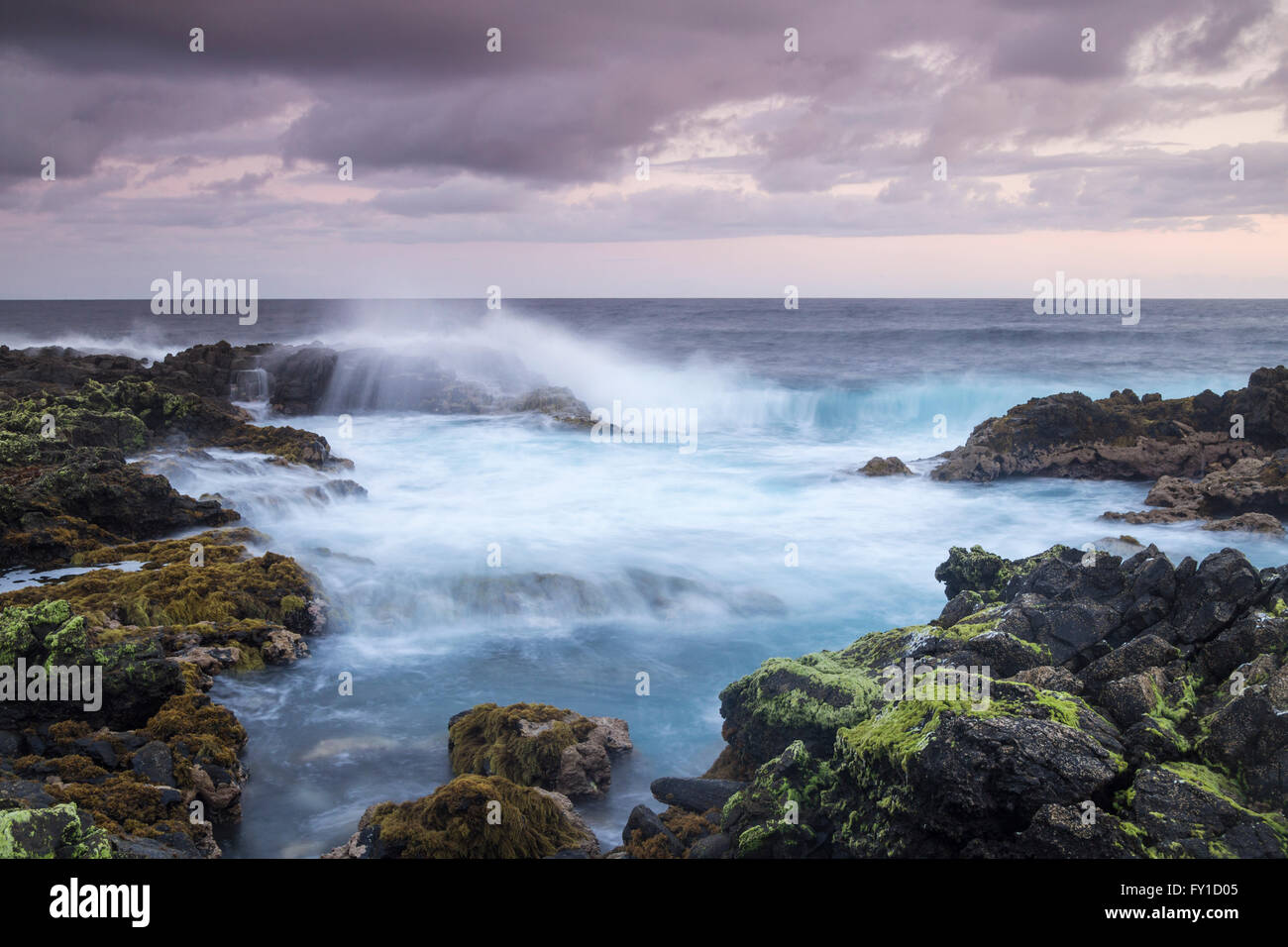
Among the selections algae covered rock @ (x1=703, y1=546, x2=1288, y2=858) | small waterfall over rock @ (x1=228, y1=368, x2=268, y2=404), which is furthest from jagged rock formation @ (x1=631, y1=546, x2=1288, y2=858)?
small waterfall over rock @ (x1=228, y1=368, x2=268, y2=404)

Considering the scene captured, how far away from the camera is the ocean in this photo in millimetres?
9195

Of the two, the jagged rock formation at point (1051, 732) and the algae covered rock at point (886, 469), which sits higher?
the algae covered rock at point (886, 469)

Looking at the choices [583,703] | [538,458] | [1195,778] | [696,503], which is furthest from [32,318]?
[1195,778]

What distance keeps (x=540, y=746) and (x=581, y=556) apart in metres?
7.08

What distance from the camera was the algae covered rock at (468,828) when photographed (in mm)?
6363

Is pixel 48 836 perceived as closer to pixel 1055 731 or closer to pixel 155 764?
pixel 155 764

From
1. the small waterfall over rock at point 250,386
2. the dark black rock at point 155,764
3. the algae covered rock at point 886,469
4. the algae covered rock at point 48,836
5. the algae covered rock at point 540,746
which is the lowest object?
the algae covered rock at point 540,746

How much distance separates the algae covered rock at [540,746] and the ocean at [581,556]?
0.71ft

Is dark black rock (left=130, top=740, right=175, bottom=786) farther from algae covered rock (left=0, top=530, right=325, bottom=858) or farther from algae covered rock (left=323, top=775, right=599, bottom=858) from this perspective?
algae covered rock (left=323, top=775, right=599, bottom=858)

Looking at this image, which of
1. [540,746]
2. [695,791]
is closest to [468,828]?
[540,746]

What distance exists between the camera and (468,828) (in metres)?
6.51

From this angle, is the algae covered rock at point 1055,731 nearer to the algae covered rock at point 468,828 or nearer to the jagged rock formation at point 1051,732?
the jagged rock formation at point 1051,732

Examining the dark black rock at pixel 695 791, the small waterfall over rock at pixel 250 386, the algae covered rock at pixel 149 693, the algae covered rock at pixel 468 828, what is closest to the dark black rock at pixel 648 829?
the algae covered rock at pixel 468 828
